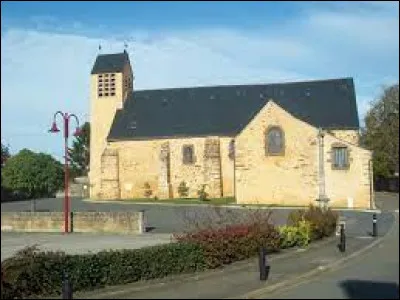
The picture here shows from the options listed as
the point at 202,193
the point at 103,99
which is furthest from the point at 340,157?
the point at 103,99

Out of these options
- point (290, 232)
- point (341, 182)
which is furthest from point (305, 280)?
point (341, 182)

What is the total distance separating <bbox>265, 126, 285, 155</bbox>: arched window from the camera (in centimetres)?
5206

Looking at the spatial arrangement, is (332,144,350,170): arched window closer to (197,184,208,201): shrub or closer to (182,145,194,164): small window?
(197,184,208,201): shrub

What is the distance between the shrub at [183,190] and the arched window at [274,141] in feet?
37.0

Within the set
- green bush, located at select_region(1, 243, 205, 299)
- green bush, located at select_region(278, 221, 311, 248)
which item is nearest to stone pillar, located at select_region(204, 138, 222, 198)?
green bush, located at select_region(278, 221, 311, 248)

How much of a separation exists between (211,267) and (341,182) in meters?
34.6

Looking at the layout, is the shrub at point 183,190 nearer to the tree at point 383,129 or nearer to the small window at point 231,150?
the small window at point 231,150

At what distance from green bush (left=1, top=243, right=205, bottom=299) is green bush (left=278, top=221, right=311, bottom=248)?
17.1 ft

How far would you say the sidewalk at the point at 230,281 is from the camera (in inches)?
518

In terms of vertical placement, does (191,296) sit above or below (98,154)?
below

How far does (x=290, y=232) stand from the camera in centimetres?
2142

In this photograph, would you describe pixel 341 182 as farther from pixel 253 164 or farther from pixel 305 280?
pixel 305 280

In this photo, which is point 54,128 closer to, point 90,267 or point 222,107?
point 90,267

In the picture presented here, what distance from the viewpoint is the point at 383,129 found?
2746 inches
